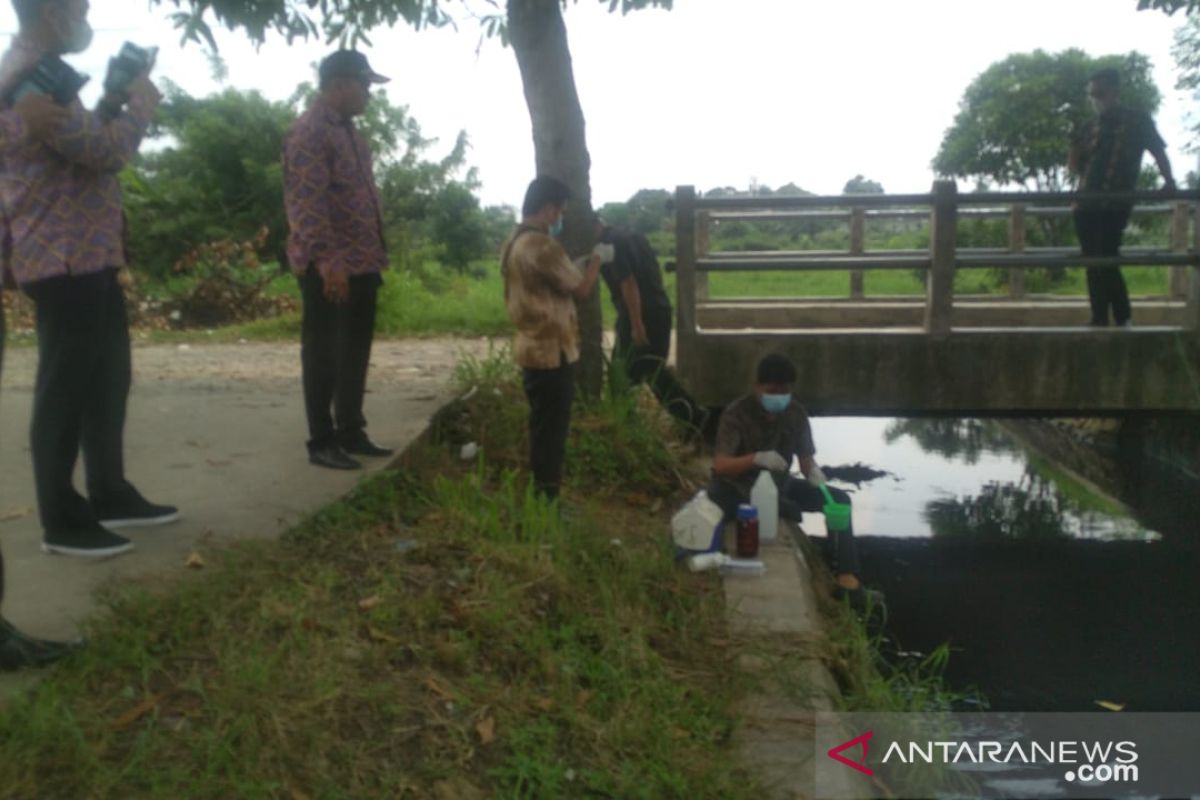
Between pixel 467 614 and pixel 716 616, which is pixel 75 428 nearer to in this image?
pixel 467 614

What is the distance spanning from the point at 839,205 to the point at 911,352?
3.40 ft

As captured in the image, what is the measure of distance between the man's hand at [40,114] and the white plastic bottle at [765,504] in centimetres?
328

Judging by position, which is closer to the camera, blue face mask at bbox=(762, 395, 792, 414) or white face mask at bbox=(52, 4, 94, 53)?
white face mask at bbox=(52, 4, 94, 53)

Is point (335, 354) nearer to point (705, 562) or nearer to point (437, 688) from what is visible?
point (705, 562)

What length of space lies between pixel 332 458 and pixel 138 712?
8.39 ft

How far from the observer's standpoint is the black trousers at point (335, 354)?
17.8 ft

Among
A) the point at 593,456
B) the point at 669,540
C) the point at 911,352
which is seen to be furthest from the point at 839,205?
the point at 669,540

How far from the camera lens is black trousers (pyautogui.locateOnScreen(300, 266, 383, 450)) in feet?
17.8

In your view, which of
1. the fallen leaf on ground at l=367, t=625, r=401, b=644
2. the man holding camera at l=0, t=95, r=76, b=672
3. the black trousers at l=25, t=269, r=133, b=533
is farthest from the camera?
the black trousers at l=25, t=269, r=133, b=533

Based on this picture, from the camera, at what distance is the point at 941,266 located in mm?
7977

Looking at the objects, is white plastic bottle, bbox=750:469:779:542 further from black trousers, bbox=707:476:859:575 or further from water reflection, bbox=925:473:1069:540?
water reflection, bbox=925:473:1069:540

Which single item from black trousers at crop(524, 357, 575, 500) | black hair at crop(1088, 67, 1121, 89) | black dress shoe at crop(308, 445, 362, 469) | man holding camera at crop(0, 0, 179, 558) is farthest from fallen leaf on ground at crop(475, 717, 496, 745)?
black hair at crop(1088, 67, 1121, 89)

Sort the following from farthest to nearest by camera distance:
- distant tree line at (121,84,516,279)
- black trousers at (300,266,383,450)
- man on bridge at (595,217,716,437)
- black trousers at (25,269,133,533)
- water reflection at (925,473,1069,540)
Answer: distant tree line at (121,84,516,279) → water reflection at (925,473,1069,540) → man on bridge at (595,217,716,437) → black trousers at (300,266,383,450) → black trousers at (25,269,133,533)

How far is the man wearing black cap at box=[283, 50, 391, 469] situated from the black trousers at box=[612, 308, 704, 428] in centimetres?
225
